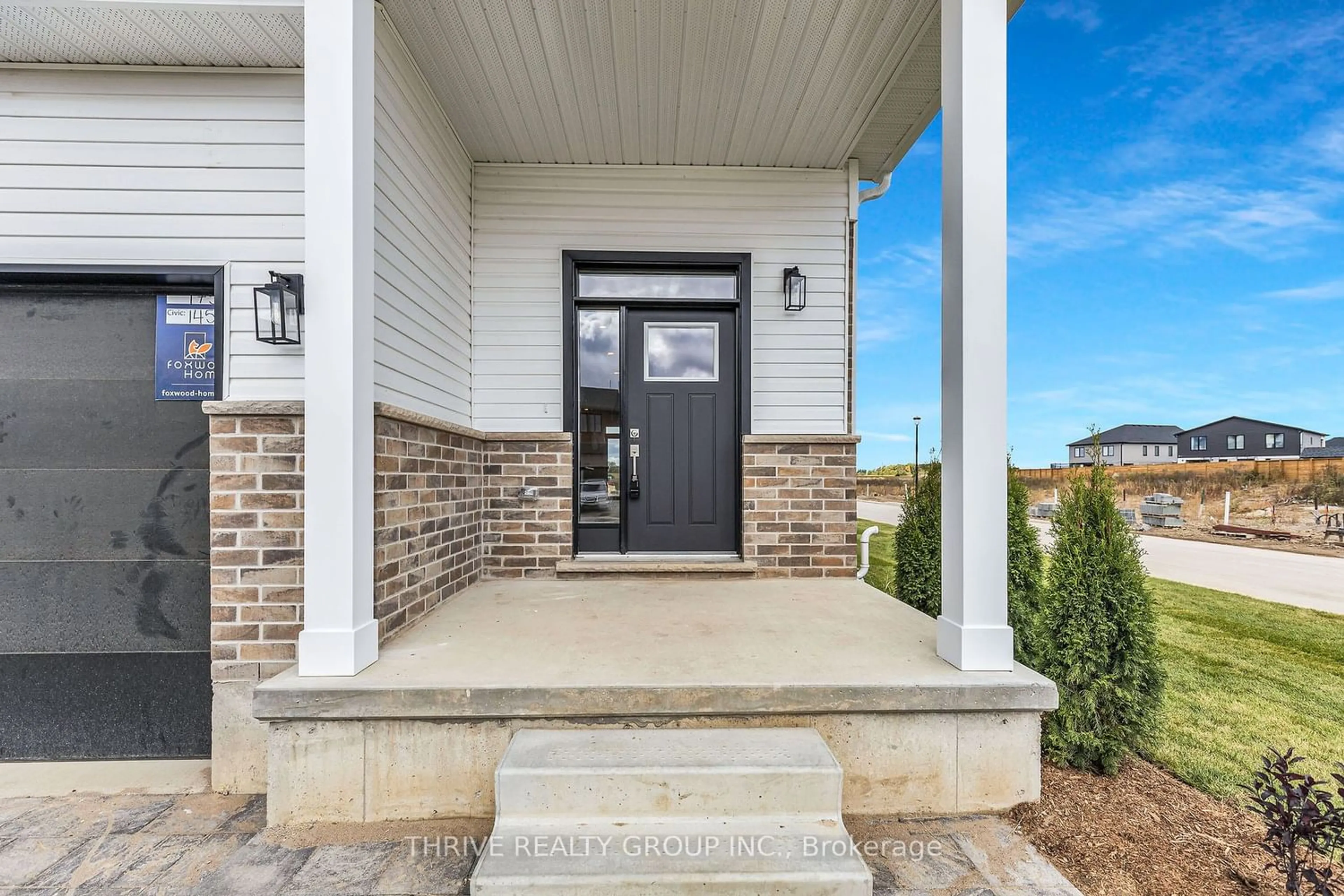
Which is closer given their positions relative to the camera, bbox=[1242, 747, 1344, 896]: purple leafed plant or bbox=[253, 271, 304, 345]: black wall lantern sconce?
bbox=[1242, 747, 1344, 896]: purple leafed plant

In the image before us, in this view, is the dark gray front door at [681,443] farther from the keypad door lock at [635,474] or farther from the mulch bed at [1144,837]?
the mulch bed at [1144,837]

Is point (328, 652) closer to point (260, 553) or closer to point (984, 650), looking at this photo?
point (260, 553)

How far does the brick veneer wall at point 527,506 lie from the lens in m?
3.68

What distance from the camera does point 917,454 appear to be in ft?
24.5

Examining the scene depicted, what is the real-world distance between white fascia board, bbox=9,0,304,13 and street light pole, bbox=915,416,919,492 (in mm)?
4073

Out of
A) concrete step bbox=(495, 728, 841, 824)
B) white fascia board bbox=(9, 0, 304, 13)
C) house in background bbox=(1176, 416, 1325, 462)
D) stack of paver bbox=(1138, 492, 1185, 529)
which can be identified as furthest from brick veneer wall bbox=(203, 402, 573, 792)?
house in background bbox=(1176, 416, 1325, 462)

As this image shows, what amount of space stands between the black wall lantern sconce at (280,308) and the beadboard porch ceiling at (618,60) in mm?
1034

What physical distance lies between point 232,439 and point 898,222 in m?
11.1

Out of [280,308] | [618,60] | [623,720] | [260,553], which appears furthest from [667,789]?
[618,60]

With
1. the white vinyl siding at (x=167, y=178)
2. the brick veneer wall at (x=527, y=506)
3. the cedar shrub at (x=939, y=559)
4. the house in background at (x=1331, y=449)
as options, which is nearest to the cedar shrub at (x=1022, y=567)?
the cedar shrub at (x=939, y=559)

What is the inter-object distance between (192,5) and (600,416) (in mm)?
2595

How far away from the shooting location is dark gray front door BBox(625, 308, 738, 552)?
380 cm

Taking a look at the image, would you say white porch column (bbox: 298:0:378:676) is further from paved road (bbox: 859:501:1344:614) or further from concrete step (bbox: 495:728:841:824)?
paved road (bbox: 859:501:1344:614)

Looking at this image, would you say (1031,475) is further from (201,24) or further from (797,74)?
(201,24)
